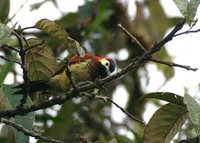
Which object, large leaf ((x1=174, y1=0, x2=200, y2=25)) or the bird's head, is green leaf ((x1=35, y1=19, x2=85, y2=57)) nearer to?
large leaf ((x1=174, y1=0, x2=200, y2=25))

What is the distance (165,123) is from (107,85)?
218cm

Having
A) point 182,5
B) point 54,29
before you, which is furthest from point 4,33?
point 182,5

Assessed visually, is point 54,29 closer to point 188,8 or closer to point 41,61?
point 41,61

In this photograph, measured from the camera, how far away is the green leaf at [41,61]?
2142mm

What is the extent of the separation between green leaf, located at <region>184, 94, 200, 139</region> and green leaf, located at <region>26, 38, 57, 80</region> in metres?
0.65

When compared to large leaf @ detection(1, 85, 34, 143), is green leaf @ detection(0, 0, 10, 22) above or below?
above

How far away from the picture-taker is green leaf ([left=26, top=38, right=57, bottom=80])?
7.03 ft

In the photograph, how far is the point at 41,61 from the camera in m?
2.16

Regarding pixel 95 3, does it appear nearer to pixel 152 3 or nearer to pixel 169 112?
pixel 152 3

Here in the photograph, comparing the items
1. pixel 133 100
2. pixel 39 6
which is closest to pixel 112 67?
pixel 39 6

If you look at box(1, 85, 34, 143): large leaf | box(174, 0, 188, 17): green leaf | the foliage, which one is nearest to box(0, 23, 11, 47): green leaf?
the foliage

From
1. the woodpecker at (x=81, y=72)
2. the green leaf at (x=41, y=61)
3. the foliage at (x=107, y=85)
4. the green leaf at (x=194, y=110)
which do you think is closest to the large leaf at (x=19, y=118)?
the foliage at (x=107, y=85)

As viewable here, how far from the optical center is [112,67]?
8.52ft

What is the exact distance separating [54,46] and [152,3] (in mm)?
1006
